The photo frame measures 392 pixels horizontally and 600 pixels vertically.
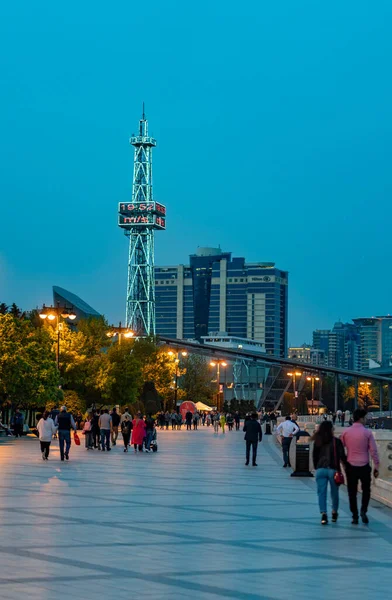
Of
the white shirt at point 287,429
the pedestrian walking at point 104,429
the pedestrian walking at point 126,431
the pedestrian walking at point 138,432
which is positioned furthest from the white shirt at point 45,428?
the pedestrian walking at point 126,431

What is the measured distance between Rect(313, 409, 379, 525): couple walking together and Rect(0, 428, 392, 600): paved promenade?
454 millimetres

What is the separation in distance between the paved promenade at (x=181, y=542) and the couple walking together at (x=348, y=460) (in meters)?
0.45

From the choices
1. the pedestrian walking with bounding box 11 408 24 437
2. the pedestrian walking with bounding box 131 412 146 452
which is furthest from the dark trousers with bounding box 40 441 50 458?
the pedestrian walking with bounding box 11 408 24 437

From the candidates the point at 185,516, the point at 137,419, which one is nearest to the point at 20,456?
the point at 137,419

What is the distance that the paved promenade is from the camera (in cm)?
1053

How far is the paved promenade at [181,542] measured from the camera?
10531 mm

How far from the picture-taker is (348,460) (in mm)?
16859

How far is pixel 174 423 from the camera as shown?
287 feet

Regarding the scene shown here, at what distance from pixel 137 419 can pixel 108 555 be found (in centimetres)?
2816

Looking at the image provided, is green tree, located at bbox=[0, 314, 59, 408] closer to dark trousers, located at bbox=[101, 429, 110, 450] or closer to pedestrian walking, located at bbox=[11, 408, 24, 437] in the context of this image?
pedestrian walking, located at bbox=[11, 408, 24, 437]

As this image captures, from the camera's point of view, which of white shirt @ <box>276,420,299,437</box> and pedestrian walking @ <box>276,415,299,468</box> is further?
white shirt @ <box>276,420,299,437</box>

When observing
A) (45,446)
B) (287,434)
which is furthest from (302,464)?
(45,446)

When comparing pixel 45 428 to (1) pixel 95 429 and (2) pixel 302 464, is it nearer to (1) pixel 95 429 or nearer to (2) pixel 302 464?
(2) pixel 302 464

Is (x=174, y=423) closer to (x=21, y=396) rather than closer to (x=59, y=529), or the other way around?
(x=21, y=396)
